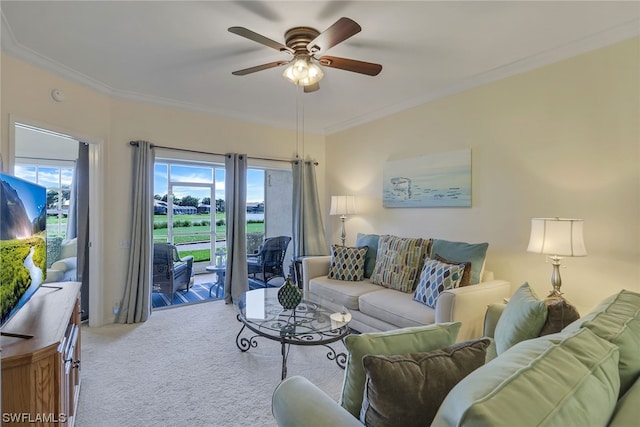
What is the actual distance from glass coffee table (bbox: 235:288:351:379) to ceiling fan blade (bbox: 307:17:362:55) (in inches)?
78.2

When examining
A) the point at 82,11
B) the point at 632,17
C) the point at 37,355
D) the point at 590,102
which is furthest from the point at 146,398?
the point at 632,17

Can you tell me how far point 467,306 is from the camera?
7.86 ft

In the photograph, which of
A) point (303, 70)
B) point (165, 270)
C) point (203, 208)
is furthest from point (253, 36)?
point (203, 208)

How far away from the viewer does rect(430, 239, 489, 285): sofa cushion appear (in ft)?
9.20

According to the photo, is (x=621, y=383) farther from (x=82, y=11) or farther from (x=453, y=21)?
(x=82, y=11)

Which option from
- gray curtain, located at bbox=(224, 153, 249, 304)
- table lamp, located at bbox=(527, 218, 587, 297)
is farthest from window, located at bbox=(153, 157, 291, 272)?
table lamp, located at bbox=(527, 218, 587, 297)

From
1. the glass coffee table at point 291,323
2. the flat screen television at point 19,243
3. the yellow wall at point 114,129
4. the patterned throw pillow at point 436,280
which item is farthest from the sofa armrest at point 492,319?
the yellow wall at point 114,129

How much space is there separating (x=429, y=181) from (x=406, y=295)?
1.38 meters

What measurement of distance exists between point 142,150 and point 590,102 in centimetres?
445

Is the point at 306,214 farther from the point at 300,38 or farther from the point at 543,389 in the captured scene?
the point at 543,389

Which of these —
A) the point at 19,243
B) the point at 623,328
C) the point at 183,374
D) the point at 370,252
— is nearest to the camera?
the point at 623,328

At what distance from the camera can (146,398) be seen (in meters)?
2.19

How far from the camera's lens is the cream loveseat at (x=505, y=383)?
26.2 inches

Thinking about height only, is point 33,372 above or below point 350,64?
below
